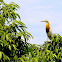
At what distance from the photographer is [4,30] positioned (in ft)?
21.8

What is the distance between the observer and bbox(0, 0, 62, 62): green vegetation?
20.1 feet

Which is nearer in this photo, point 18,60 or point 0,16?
point 18,60

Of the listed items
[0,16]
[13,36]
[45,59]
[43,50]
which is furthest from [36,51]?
[0,16]

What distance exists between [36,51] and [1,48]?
169 cm

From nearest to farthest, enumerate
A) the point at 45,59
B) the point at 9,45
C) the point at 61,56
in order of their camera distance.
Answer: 1. the point at 9,45
2. the point at 45,59
3. the point at 61,56

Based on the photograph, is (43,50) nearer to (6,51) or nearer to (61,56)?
(61,56)

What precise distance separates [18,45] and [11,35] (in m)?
0.65

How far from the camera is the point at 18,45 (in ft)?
22.0

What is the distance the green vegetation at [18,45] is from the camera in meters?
6.13

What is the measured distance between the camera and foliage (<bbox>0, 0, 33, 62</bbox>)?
6.07 meters

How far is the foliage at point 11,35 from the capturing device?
6.07 metres

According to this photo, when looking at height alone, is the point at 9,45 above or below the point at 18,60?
above

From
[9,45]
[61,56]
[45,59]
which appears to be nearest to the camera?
[9,45]

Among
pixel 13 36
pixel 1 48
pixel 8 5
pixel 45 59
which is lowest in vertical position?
pixel 45 59
